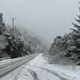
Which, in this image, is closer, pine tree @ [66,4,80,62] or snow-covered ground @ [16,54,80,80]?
snow-covered ground @ [16,54,80,80]

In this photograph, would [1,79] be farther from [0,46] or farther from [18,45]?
[18,45]

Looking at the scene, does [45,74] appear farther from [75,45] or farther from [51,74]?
[75,45]

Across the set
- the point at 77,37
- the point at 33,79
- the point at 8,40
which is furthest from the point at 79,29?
the point at 8,40

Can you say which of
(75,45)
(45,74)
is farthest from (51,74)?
(75,45)

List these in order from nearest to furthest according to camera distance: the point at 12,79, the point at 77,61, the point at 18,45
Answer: the point at 12,79 < the point at 77,61 < the point at 18,45

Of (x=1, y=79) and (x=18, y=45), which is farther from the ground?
(x=18, y=45)

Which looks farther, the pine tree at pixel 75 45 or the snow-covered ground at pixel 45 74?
the pine tree at pixel 75 45

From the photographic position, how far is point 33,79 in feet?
51.0

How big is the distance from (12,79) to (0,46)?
32428 millimetres

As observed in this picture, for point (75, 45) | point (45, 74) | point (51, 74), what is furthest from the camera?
point (75, 45)

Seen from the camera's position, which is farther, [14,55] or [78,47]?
[14,55]

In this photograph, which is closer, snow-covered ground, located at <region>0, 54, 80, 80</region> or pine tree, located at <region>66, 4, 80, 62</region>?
snow-covered ground, located at <region>0, 54, 80, 80</region>

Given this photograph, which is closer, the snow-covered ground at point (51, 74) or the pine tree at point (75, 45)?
the snow-covered ground at point (51, 74)

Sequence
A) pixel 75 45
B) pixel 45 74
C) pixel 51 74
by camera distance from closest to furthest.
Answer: pixel 51 74
pixel 45 74
pixel 75 45
